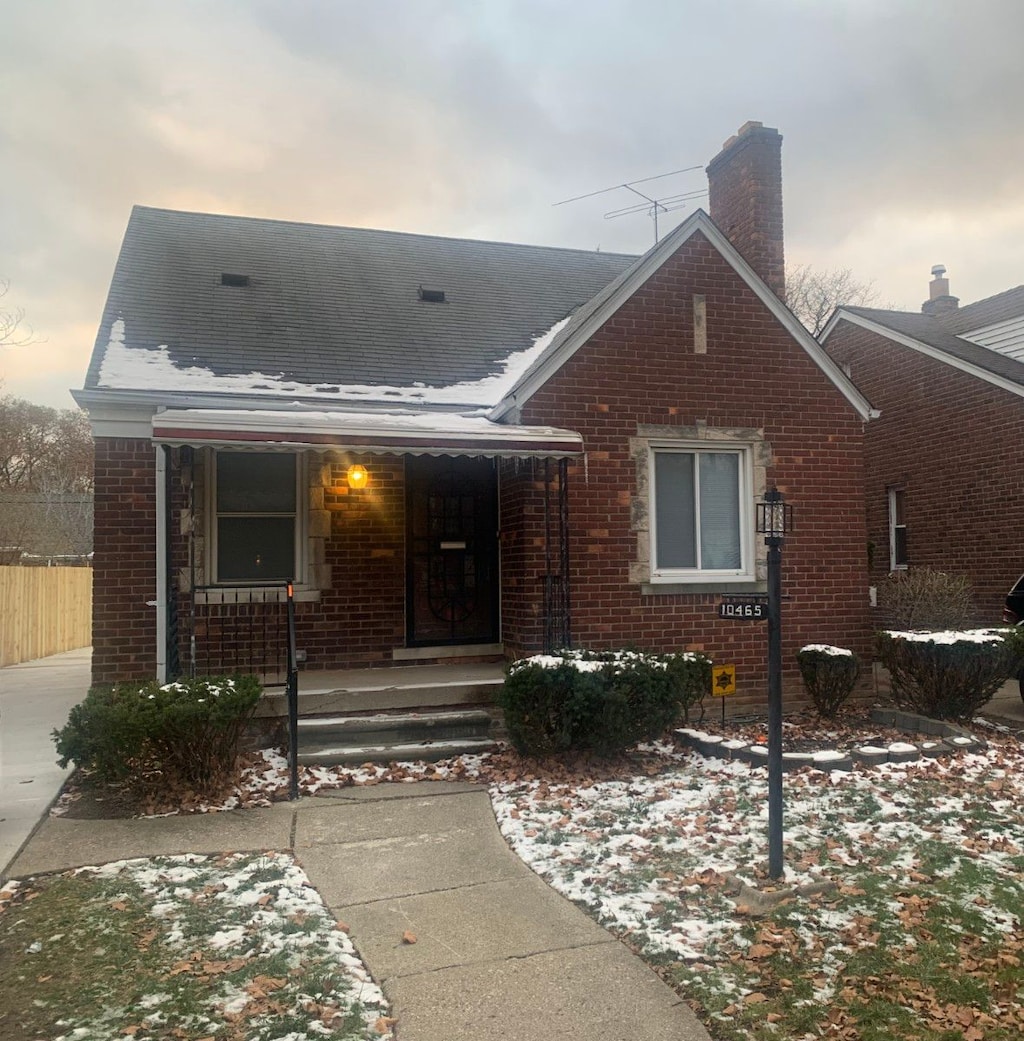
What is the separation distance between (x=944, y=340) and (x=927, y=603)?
5.79 meters

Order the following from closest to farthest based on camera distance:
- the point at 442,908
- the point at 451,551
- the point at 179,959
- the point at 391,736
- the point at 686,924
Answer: the point at 179,959, the point at 686,924, the point at 442,908, the point at 391,736, the point at 451,551

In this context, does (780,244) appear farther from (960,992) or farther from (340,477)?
(960,992)

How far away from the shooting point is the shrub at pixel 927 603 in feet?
35.5

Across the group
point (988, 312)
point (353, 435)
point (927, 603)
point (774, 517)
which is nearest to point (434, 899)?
point (774, 517)

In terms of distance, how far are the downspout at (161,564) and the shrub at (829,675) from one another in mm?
6250

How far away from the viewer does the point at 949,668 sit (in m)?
8.25

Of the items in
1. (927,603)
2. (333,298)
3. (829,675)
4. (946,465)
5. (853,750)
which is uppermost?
(333,298)

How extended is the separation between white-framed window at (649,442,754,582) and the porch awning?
1.67m

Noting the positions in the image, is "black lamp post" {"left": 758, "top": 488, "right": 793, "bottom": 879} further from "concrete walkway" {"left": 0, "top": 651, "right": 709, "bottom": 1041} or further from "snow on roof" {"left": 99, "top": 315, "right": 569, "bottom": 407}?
"snow on roof" {"left": 99, "top": 315, "right": 569, "bottom": 407}

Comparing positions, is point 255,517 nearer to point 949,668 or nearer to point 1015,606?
point 949,668

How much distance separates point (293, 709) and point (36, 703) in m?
6.53

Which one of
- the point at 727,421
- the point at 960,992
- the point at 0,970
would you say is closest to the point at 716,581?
the point at 727,421

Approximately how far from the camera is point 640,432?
9.05 m

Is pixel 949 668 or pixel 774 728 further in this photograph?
pixel 949 668
